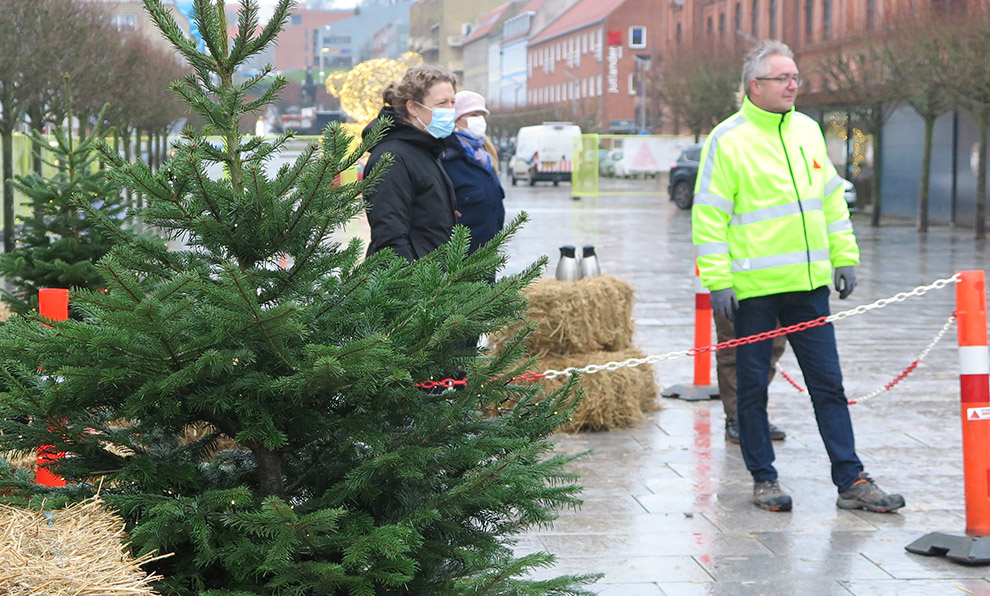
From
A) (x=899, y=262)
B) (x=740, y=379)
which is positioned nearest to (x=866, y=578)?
(x=740, y=379)

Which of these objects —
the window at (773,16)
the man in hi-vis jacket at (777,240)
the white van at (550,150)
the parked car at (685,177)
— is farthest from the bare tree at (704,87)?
the man in hi-vis jacket at (777,240)

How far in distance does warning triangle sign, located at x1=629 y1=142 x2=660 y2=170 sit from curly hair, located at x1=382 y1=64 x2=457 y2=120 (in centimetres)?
4076

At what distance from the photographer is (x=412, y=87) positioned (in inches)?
195

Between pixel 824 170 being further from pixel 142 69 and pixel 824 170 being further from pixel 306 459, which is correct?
pixel 142 69

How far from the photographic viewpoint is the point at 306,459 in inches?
110

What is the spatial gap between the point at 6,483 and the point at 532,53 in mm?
115113

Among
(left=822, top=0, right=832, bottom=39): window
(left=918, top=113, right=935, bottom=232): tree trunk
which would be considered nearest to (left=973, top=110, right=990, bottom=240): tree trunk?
(left=918, top=113, right=935, bottom=232): tree trunk

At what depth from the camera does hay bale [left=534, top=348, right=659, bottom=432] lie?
741 centimetres

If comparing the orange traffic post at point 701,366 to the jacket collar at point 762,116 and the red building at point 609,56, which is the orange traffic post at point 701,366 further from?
the red building at point 609,56

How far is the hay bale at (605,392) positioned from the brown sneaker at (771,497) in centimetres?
163

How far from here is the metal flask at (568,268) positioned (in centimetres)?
772

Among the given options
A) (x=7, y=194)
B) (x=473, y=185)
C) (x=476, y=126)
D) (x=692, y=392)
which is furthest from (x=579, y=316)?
(x=7, y=194)

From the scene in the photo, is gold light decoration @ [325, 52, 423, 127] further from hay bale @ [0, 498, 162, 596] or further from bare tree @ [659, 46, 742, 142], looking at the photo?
bare tree @ [659, 46, 742, 142]

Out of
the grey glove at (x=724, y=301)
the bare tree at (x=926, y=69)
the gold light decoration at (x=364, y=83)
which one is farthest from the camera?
the bare tree at (x=926, y=69)
